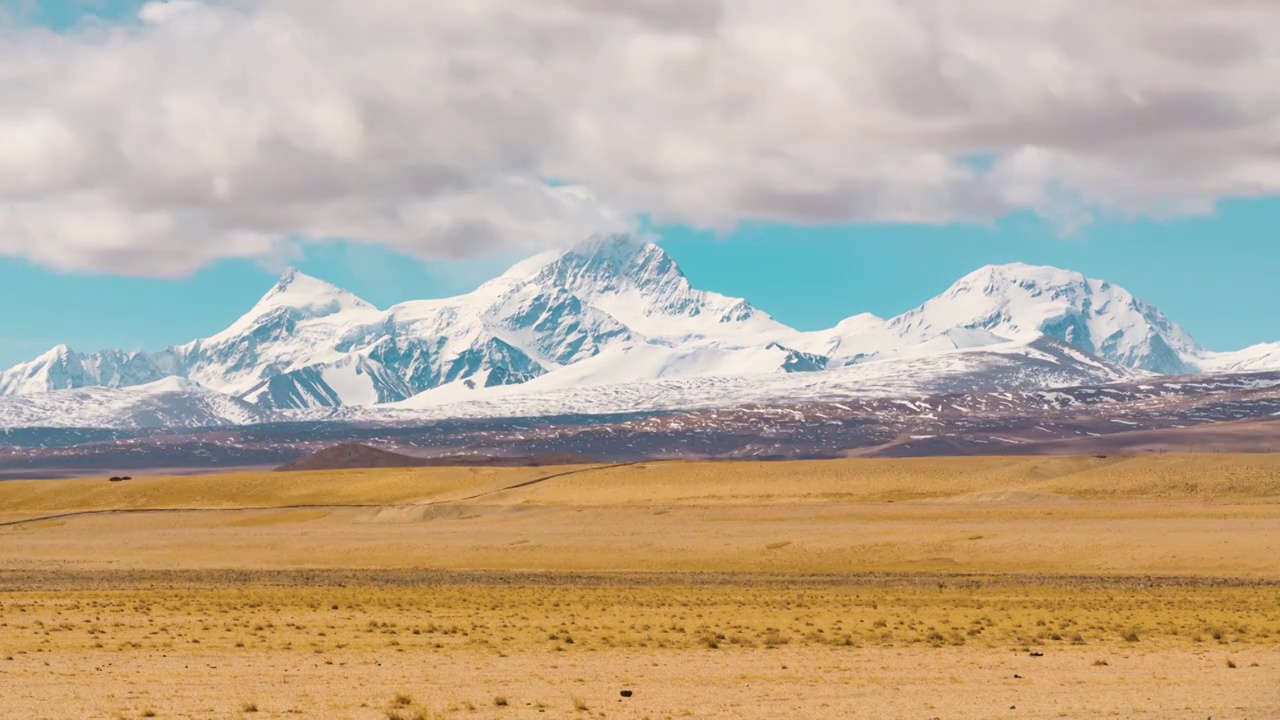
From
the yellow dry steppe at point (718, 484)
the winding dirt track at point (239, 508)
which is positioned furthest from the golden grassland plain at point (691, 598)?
the winding dirt track at point (239, 508)

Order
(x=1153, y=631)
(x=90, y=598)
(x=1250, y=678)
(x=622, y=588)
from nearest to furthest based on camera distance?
(x=1250, y=678) → (x=1153, y=631) → (x=90, y=598) → (x=622, y=588)

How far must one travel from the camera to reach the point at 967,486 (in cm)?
12431

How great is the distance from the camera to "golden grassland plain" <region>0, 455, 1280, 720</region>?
33531mm

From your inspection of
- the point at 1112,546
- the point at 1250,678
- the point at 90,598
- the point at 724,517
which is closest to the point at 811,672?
the point at 1250,678

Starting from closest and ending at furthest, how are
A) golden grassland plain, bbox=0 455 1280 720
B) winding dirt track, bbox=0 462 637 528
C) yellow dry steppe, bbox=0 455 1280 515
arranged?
1. golden grassland plain, bbox=0 455 1280 720
2. yellow dry steppe, bbox=0 455 1280 515
3. winding dirt track, bbox=0 462 637 528

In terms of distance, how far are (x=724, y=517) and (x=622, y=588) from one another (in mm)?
43010

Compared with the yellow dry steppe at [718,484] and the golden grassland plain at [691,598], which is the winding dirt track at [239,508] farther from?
the yellow dry steppe at [718,484]

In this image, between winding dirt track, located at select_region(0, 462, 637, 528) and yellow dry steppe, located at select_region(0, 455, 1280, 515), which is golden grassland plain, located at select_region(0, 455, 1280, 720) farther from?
winding dirt track, located at select_region(0, 462, 637, 528)

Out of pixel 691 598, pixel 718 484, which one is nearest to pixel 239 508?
pixel 718 484

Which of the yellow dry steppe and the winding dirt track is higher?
the yellow dry steppe

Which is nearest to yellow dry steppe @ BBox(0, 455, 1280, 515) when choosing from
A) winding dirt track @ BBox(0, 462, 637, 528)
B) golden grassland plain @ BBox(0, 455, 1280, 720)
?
golden grassland plain @ BBox(0, 455, 1280, 720)

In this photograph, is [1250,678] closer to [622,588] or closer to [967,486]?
[622,588]

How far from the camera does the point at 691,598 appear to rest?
6000 centimetres

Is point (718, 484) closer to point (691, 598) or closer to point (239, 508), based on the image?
point (239, 508)
